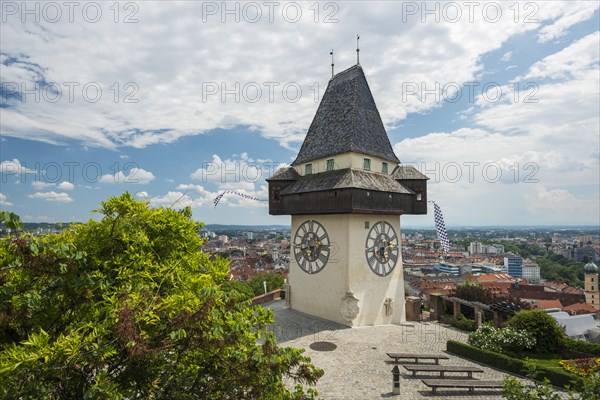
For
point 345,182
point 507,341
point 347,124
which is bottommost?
point 507,341

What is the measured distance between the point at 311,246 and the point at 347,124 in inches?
291

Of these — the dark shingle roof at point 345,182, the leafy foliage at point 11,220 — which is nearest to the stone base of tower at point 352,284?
the dark shingle roof at point 345,182

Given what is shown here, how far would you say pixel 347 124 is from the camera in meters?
19.5

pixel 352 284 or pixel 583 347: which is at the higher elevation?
pixel 352 284

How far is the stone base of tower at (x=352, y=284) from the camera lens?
17.5m

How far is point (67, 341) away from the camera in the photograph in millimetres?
2945

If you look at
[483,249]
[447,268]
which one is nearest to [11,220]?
[447,268]

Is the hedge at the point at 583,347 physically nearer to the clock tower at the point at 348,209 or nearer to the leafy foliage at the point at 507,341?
the leafy foliage at the point at 507,341

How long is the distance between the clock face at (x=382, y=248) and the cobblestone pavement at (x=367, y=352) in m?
3.15

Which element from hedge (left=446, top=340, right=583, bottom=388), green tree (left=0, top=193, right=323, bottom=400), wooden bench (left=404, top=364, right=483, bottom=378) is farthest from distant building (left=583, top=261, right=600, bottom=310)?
green tree (left=0, top=193, right=323, bottom=400)

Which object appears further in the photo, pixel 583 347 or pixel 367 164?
pixel 367 164

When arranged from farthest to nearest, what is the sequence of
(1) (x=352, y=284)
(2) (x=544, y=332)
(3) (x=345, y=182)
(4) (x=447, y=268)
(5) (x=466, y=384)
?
1. (4) (x=447, y=268)
2. (1) (x=352, y=284)
3. (3) (x=345, y=182)
4. (2) (x=544, y=332)
5. (5) (x=466, y=384)

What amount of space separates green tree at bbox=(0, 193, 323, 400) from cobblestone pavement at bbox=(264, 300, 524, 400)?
483 centimetres

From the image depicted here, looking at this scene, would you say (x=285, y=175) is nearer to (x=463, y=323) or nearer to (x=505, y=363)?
(x=463, y=323)
